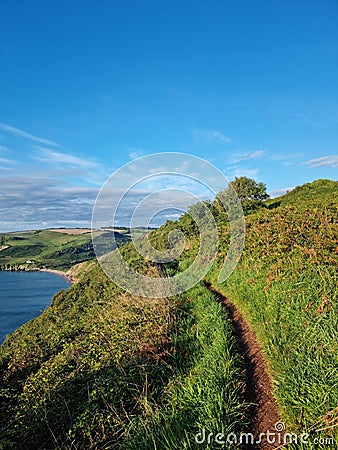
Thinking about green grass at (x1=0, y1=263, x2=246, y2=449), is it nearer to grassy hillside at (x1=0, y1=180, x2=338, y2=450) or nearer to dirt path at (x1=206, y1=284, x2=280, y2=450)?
grassy hillside at (x1=0, y1=180, x2=338, y2=450)

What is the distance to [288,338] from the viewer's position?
5.28 m

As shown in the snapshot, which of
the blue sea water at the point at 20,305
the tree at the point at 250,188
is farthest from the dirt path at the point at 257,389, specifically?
the tree at the point at 250,188

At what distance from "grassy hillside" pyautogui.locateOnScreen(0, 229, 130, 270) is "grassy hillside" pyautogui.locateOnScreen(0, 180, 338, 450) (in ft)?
398

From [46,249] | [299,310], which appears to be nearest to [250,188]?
[299,310]

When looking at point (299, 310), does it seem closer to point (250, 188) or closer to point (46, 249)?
point (250, 188)

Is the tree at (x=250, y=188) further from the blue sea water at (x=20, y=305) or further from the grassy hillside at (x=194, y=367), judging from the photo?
the grassy hillside at (x=194, y=367)

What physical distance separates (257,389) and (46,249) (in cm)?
16661

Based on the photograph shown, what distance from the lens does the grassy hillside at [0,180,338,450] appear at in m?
3.95

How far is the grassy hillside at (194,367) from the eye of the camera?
13.0 ft

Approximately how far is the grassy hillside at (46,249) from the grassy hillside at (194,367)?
4771 inches

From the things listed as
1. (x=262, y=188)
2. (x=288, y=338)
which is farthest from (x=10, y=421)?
(x=262, y=188)

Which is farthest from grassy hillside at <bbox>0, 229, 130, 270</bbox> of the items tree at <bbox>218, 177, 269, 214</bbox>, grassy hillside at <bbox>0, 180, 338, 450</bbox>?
grassy hillside at <bbox>0, 180, 338, 450</bbox>

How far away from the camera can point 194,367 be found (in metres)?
5.88

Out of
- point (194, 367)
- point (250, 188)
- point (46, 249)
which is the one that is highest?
point (250, 188)
